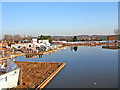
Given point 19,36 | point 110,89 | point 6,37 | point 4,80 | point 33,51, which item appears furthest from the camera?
point 19,36

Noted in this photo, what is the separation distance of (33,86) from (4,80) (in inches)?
31.5

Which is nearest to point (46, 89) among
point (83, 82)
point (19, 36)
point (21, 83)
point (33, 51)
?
point (21, 83)

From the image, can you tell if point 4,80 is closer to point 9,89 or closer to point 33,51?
point 9,89

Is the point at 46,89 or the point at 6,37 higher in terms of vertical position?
the point at 6,37

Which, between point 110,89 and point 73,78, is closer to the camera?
point 110,89

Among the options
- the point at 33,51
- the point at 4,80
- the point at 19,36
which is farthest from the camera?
the point at 19,36

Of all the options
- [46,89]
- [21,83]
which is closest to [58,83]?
[46,89]

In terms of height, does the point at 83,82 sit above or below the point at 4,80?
below

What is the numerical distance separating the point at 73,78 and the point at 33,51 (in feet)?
23.0

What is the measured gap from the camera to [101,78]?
3.88 meters

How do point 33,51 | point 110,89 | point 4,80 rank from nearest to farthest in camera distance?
1. point 4,80
2. point 110,89
3. point 33,51

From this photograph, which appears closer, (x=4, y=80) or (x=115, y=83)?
(x=4, y=80)

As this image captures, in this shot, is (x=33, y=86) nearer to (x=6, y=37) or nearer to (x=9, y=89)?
(x=9, y=89)

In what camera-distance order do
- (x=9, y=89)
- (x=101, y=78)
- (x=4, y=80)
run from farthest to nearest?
(x=101, y=78) → (x=9, y=89) → (x=4, y=80)
